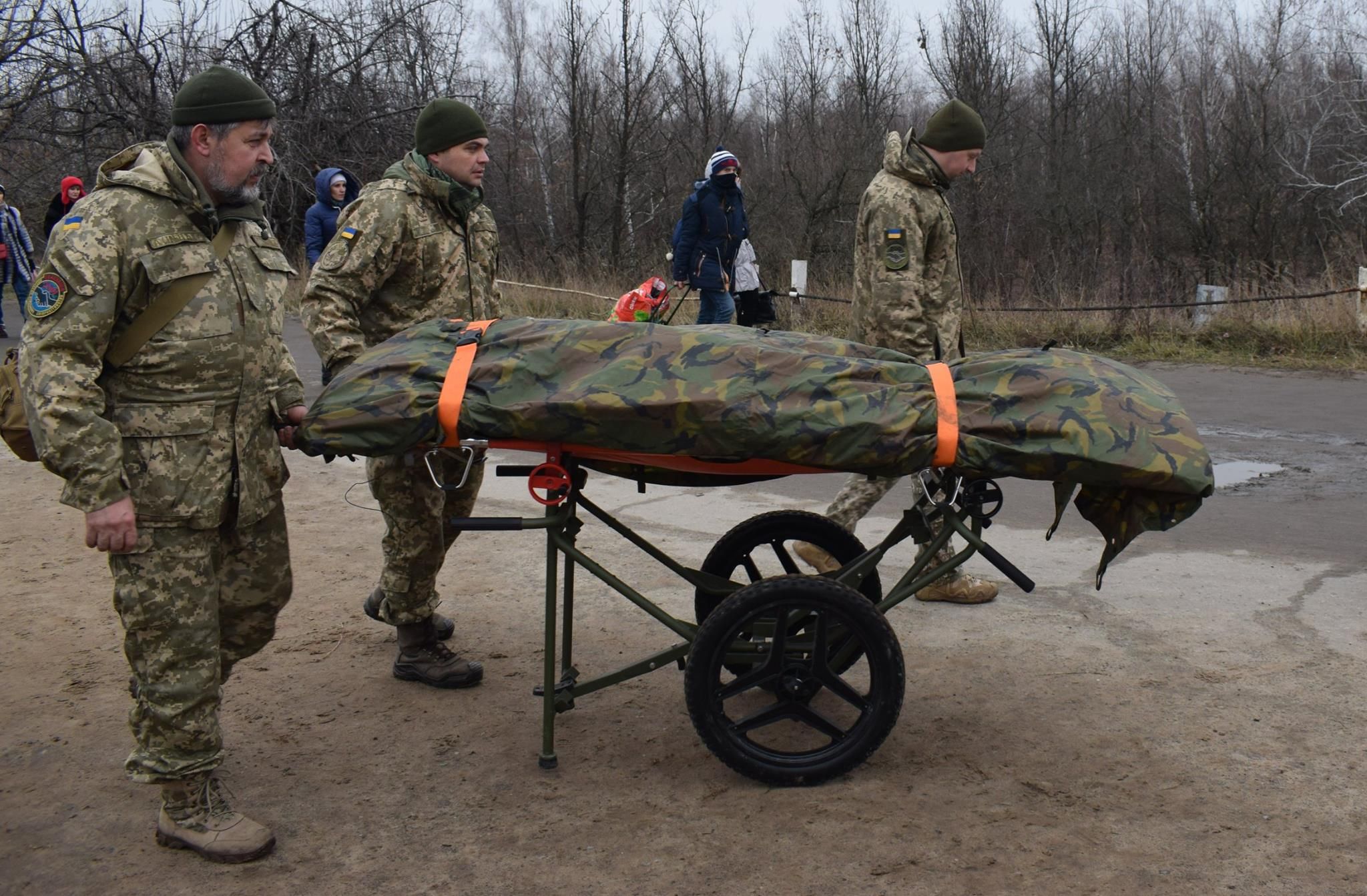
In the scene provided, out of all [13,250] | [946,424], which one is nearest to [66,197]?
[13,250]

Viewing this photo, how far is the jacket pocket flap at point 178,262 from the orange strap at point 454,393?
67cm

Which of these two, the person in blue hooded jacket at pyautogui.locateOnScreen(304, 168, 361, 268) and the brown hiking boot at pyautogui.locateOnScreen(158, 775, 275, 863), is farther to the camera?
the person in blue hooded jacket at pyautogui.locateOnScreen(304, 168, 361, 268)

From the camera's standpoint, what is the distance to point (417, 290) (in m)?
4.45

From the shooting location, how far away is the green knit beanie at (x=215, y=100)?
329 cm

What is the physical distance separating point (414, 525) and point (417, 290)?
0.83 metres

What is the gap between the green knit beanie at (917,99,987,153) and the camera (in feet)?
17.6

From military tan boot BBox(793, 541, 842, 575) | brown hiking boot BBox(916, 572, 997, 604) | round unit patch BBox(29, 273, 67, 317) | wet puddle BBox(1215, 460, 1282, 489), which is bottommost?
brown hiking boot BBox(916, 572, 997, 604)

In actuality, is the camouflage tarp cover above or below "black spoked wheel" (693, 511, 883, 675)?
above

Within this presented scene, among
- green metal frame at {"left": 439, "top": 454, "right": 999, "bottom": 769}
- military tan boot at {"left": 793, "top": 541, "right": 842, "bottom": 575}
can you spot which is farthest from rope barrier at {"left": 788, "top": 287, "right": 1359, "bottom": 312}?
green metal frame at {"left": 439, "top": 454, "right": 999, "bottom": 769}

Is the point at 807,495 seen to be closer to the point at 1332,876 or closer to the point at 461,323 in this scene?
the point at 461,323

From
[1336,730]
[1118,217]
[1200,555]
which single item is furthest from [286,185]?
[1336,730]

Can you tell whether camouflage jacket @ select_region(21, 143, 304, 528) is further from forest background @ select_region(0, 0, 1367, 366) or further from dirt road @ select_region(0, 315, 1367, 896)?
forest background @ select_region(0, 0, 1367, 366)

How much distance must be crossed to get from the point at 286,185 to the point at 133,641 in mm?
19248

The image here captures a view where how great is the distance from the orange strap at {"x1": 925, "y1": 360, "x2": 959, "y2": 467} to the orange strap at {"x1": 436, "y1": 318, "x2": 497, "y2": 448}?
1.26 m
